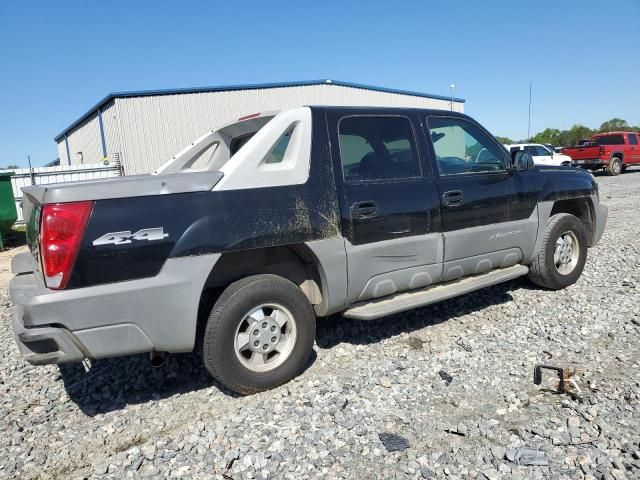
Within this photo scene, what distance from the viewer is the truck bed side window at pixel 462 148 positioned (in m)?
4.29

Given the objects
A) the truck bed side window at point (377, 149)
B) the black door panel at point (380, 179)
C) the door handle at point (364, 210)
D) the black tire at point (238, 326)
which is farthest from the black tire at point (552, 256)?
the black tire at point (238, 326)

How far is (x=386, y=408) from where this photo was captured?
123 inches

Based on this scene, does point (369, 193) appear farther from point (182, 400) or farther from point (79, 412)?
point (79, 412)

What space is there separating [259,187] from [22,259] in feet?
6.19

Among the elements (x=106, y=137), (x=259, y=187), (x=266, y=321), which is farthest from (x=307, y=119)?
(x=106, y=137)

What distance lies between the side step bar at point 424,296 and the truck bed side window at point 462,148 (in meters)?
0.98

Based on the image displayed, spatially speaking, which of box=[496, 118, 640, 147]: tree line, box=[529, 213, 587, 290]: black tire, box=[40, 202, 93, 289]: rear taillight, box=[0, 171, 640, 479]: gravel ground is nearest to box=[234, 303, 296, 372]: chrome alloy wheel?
box=[0, 171, 640, 479]: gravel ground

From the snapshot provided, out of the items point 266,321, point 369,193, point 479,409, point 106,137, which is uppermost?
point 106,137

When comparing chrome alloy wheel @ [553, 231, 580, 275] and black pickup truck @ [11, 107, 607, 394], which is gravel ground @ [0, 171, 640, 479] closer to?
black pickup truck @ [11, 107, 607, 394]

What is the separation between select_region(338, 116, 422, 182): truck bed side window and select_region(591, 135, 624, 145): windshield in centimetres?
2229

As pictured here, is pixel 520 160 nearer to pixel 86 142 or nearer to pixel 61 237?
pixel 61 237

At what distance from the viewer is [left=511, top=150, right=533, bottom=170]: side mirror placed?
186 inches

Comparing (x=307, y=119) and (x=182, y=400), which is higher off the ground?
(x=307, y=119)

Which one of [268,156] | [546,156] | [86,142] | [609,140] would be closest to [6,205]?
[268,156]
